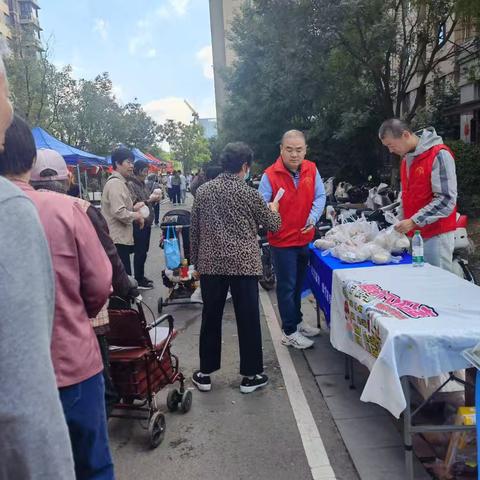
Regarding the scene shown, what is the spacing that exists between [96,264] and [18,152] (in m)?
0.53

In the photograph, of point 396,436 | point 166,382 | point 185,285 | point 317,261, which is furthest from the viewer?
point 185,285

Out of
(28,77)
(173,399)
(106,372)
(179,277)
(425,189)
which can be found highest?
(28,77)

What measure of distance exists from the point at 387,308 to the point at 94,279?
1.76 meters

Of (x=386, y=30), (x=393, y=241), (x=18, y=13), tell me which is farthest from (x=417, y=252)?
(x=18, y=13)

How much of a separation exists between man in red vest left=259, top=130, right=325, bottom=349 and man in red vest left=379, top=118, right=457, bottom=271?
31.7 inches

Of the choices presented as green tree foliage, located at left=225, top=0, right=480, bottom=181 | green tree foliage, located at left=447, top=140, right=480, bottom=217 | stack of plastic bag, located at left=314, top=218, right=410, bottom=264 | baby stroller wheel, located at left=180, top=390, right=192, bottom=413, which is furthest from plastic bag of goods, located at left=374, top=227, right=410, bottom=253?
green tree foliage, located at left=447, top=140, right=480, bottom=217

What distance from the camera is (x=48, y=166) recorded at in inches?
109

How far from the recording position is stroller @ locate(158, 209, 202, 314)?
6.91m

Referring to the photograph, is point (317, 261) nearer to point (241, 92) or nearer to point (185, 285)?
point (185, 285)

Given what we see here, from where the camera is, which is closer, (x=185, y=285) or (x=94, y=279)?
(x=94, y=279)

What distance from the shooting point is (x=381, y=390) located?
2812 mm

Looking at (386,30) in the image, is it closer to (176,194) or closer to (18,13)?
(176,194)

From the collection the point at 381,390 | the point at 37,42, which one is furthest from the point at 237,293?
the point at 37,42

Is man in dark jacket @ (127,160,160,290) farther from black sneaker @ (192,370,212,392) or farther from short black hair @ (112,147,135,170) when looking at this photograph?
black sneaker @ (192,370,212,392)
